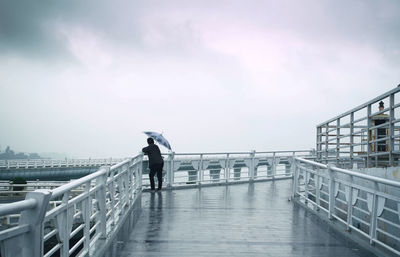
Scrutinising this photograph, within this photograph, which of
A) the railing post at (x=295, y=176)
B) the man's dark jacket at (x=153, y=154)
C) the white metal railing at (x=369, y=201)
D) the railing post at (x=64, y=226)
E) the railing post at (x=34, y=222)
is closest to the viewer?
the railing post at (x=34, y=222)

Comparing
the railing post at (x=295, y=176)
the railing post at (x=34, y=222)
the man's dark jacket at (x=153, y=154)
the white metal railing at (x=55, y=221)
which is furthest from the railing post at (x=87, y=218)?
the railing post at (x=295, y=176)

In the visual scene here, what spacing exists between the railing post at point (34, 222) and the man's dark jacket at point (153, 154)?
8.67 meters

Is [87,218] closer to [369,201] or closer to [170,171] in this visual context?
[369,201]

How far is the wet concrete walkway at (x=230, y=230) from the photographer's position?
5426mm

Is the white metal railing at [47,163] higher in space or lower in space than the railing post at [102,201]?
lower

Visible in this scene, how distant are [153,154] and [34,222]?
28.9 feet

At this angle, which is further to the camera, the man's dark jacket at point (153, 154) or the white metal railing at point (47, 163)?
the white metal railing at point (47, 163)

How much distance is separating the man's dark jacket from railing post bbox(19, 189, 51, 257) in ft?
28.4

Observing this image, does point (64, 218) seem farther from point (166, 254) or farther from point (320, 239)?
point (320, 239)

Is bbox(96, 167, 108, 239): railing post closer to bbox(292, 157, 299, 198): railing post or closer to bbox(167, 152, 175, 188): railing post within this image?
bbox(292, 157, 299, 198): railing post

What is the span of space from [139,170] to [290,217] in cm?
550

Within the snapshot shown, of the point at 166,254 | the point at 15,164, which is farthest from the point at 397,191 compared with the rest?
the point at 15,164

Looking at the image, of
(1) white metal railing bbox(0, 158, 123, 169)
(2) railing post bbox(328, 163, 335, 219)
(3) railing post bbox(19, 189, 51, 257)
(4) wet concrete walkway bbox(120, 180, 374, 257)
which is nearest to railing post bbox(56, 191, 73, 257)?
(3) railing post bbox(19, 189, 51, 257)

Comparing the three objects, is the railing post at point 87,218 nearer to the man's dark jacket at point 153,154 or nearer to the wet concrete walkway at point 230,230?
the wet concrete walkway at point 230,230
